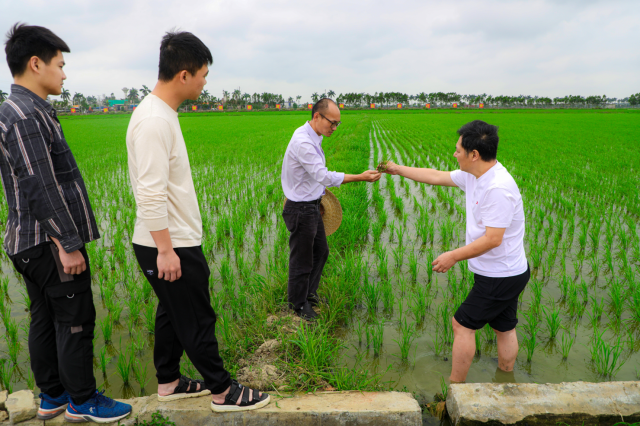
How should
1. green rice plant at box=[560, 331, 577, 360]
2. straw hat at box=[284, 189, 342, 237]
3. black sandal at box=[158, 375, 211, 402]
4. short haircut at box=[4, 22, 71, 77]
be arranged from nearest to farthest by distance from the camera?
short haircut at box=[4, 22, 71, 77]
black sandal at box=[158, 375, 211, 402]
green rice plant at box=[560, 331, 577, 360]
straw hat at box=[284, 189, 342, 237]

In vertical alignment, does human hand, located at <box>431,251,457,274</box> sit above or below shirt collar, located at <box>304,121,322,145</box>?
below

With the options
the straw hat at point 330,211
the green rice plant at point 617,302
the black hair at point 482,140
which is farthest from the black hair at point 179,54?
the green rice plant at point 617,302

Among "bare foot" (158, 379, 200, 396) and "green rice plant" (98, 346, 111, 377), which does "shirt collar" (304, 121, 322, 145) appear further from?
"green rice plant" (98, 346, 111, 377)

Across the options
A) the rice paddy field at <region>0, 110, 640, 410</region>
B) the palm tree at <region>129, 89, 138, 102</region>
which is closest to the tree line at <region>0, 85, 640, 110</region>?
the palm tree at <region>129, 89, 138, 102</region>

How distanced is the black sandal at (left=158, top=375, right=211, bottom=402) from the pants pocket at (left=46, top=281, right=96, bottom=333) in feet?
1.71

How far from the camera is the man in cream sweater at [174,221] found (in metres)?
1.37

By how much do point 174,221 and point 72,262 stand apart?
1.43 feet

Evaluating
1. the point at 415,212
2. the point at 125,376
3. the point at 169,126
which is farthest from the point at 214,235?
the point at 169,126

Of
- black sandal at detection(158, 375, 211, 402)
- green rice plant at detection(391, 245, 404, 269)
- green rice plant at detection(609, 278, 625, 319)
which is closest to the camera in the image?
black sandal at detection(158, 375, 211, 402)

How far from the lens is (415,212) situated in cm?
548

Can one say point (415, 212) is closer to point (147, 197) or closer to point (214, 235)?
point (214, 235)

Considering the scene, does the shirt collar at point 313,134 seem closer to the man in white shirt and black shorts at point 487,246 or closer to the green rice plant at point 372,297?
the man in white shirt and black shorts at point 487,246

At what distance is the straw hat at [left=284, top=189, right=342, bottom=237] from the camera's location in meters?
2.86

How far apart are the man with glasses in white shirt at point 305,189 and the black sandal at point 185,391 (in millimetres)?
889
